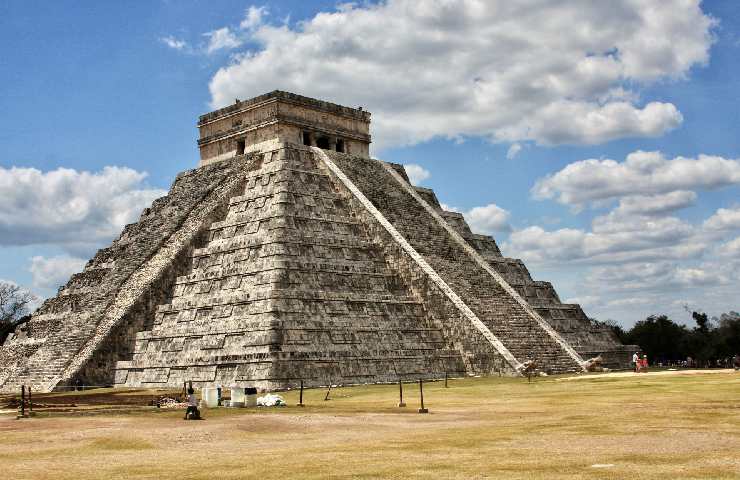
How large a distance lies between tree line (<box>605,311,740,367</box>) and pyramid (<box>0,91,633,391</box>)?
30325 mm

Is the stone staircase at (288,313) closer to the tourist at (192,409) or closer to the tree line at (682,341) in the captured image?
the tourist at (192,409)

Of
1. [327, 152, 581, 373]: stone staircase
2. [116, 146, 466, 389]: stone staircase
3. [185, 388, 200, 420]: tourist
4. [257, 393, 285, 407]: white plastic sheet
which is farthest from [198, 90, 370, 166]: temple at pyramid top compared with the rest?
[185, 388, 200, 420]: tourist

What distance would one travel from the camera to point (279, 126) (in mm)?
35844

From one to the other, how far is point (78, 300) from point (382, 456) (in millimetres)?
24583

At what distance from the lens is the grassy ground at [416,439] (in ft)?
31.9

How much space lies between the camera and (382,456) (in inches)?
427

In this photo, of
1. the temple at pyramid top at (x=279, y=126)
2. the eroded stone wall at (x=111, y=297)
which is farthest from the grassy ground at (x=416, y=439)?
the temple at pyramid top at (x=279, y=126)

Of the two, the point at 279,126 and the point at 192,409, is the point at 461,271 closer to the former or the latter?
the point at 279,126

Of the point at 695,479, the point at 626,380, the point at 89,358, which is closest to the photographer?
the point at 695,479

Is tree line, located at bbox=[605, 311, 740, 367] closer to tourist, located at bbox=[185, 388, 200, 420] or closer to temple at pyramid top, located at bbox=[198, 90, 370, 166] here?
temple at pyramid top, located at bbox=[198, 90, 370, 166]

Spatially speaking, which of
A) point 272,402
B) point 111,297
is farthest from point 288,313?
point 111,297

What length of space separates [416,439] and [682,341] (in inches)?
2269

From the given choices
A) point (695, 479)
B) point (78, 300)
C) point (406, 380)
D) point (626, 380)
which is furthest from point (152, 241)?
point (695, 479)

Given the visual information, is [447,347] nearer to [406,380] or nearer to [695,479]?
[406,380]
